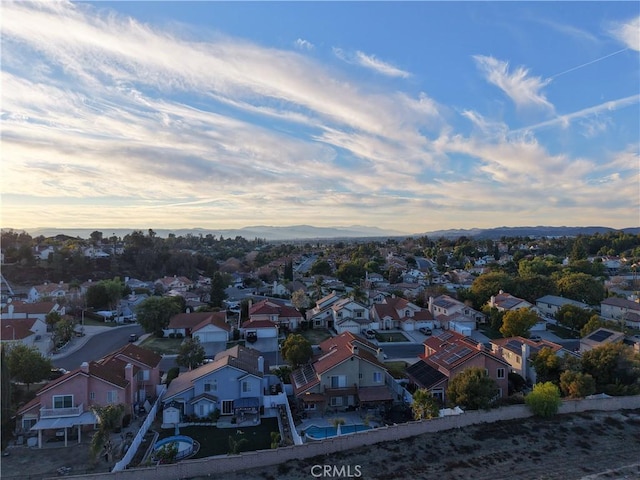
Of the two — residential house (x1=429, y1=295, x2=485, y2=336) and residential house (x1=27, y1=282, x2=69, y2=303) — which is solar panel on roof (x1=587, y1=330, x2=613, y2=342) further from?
residential house (x1=27, y1=282, x2=69, y2=303)

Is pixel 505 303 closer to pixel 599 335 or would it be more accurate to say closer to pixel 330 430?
pixel 599 335

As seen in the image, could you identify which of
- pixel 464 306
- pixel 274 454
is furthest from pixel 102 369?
pixel 464 306

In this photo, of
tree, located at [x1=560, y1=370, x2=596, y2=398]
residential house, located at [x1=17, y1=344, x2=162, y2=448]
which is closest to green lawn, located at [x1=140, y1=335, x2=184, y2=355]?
residential house, located at [x1=17, y1=344, x2=162, y2=448]

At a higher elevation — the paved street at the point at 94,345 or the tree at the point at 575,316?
the tree at the point at 575,316

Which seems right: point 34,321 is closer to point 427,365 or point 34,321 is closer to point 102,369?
point 102,369

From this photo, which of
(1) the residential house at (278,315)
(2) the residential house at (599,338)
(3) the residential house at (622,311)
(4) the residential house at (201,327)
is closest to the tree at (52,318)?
→ (4) the residential house at (201,327)

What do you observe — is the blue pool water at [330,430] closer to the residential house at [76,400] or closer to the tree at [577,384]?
the residential house at [76,400]
